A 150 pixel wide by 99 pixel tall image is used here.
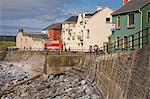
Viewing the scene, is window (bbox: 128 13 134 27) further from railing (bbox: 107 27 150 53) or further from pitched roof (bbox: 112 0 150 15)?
railing (bbox: 107 27 150 53)

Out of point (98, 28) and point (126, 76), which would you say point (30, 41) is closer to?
point (98, 28)

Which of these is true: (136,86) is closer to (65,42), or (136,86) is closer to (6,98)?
(6,98)

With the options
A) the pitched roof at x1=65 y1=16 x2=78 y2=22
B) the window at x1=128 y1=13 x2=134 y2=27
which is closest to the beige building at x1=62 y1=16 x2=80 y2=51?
the pitched roof at x1=65 y1=16 x2=78 y2=22

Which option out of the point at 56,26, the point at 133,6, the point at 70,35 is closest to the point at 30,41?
the point at 56,26

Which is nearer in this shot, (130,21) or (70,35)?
(130,21)

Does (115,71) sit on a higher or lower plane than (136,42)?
lower

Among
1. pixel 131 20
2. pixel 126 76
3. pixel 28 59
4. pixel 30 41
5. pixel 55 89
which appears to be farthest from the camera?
pixel 30 41

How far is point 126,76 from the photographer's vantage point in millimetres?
15656

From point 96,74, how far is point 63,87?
3039mm

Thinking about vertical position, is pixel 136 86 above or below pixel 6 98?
above

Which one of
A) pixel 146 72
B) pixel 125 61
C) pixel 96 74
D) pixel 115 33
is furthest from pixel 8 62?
pixel 146 72

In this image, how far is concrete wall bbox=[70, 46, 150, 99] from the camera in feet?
42.4

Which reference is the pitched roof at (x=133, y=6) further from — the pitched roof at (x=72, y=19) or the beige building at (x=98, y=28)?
the pitched roof at (x=72, y=19)

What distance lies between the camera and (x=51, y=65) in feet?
117
